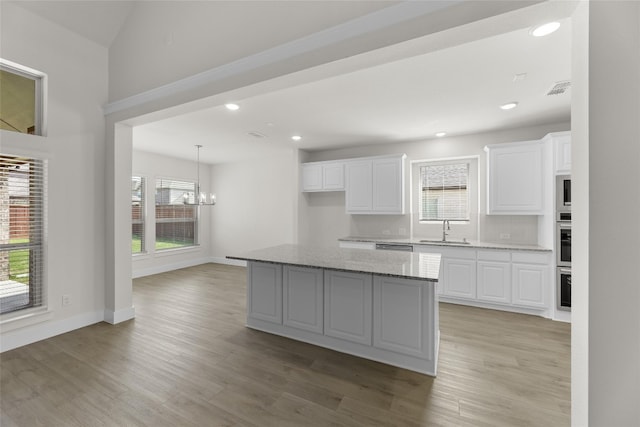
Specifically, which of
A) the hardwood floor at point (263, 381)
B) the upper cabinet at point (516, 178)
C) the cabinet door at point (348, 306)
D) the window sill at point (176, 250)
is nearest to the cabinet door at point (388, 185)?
the upper cabinet at point (516, 178)

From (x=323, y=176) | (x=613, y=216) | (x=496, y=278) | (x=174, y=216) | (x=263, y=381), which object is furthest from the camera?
(x=174, y=216)

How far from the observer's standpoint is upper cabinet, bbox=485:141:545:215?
395 cm

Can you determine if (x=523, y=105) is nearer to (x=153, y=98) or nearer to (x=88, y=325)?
(x=153, y=98)

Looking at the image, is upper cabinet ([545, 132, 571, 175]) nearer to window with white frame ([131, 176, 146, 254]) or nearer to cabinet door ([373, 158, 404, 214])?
cabinet door ([373, 158, 404, 214])

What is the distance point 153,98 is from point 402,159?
3.76m

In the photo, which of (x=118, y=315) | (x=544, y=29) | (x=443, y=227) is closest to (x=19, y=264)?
(x=118, y=315)

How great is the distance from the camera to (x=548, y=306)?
3686 mm

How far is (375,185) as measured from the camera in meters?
5.14

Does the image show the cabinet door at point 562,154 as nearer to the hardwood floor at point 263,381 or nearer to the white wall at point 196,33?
the hardwood floor at point 263,381

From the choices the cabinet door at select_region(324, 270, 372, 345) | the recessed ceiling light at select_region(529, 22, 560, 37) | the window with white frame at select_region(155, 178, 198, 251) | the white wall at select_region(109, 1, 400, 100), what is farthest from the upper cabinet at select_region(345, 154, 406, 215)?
the window with white frame at select_region(155, 178, 198, 251)

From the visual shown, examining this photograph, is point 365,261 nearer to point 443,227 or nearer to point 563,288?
point 443,227

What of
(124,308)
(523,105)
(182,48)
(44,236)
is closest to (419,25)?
(182,48)

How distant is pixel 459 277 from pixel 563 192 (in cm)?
172

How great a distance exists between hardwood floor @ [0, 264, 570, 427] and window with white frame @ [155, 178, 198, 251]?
141 inches
